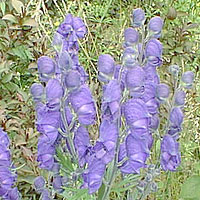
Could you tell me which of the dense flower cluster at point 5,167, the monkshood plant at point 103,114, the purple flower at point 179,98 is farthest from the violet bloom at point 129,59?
the dense flower cluster at point 5,167

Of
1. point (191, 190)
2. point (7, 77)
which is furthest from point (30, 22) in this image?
point (191, 190)

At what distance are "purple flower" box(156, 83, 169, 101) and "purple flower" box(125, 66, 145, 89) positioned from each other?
16 centimetres

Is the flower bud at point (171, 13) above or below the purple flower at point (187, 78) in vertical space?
below

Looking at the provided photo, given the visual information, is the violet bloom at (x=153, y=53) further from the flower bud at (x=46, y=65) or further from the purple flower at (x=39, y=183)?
the purple flower at (x=39, y=183)

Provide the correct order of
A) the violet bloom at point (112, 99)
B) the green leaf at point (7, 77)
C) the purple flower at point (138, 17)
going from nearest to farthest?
the violet bloom at point (112, 99)
the purple flower at point (138, 17)
the green leaf at point (7, 77)

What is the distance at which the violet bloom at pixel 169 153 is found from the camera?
5.16ft

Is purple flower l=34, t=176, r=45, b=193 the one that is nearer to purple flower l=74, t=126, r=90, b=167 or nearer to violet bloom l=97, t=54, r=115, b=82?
purple flower l=74, t=126, r=90, b=167

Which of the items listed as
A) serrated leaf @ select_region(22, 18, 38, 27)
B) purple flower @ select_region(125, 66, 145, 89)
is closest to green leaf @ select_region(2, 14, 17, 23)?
serrated leaf @ select_region(22, 18, 38, 27)

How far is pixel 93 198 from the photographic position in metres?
1.62

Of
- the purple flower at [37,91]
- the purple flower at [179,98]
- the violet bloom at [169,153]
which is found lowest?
the violet bloom at [169,153]

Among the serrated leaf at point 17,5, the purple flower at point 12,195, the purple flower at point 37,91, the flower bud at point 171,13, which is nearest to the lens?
the purple flower at point 37,91

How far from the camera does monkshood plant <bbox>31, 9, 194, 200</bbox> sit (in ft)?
4.50

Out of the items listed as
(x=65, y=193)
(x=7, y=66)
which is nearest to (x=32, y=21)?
(x=7, y=66)

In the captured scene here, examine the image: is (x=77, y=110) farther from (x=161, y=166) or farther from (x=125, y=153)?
(x=161, y=166)
